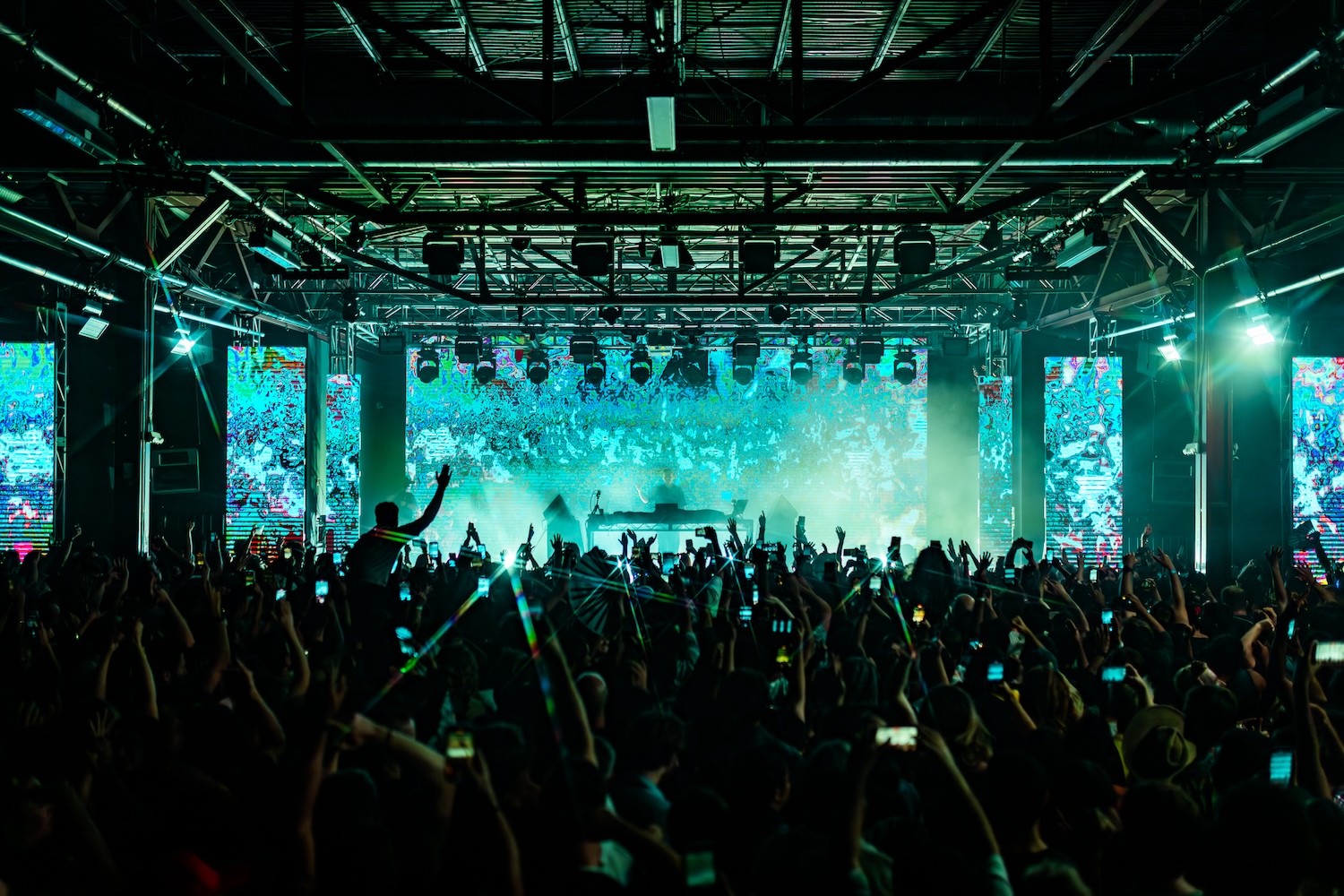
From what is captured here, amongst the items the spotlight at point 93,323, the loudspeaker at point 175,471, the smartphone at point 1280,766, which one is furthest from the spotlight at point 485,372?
the smartphone at point 1280,766

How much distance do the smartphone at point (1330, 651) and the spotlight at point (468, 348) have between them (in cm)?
1396

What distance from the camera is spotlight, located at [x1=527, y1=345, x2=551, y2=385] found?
701 inches

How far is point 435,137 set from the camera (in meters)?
6.20

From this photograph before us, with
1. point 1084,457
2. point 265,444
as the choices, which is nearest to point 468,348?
point 265,444

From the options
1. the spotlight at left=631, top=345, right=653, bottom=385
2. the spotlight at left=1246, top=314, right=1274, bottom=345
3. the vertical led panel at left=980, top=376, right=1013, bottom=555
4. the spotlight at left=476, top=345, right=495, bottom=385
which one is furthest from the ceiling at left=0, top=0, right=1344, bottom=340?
Answer: the vertical led panel at left=980, top=376, right=1013, bottom=555

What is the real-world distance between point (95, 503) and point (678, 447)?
34.7ft

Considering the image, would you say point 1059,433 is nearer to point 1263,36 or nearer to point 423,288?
point 1263,36


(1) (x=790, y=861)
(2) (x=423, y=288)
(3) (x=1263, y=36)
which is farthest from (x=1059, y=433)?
(1) (x=790, y=861)

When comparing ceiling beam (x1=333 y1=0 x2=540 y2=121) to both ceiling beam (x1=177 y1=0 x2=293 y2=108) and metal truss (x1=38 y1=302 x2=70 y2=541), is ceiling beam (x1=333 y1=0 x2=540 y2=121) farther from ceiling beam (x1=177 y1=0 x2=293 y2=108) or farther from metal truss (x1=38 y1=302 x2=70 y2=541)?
metal truss (x1=38 y1=302 x2=70 y2=541)

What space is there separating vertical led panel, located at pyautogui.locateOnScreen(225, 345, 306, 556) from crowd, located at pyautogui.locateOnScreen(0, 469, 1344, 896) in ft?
40.3

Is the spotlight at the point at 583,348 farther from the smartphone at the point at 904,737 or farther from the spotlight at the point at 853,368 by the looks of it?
the smartphone at the point at 904,737

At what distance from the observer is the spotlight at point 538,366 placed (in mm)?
17797

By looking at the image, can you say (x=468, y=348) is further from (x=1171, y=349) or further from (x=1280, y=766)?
(x=1280, y=766)

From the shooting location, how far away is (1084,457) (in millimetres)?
17578
